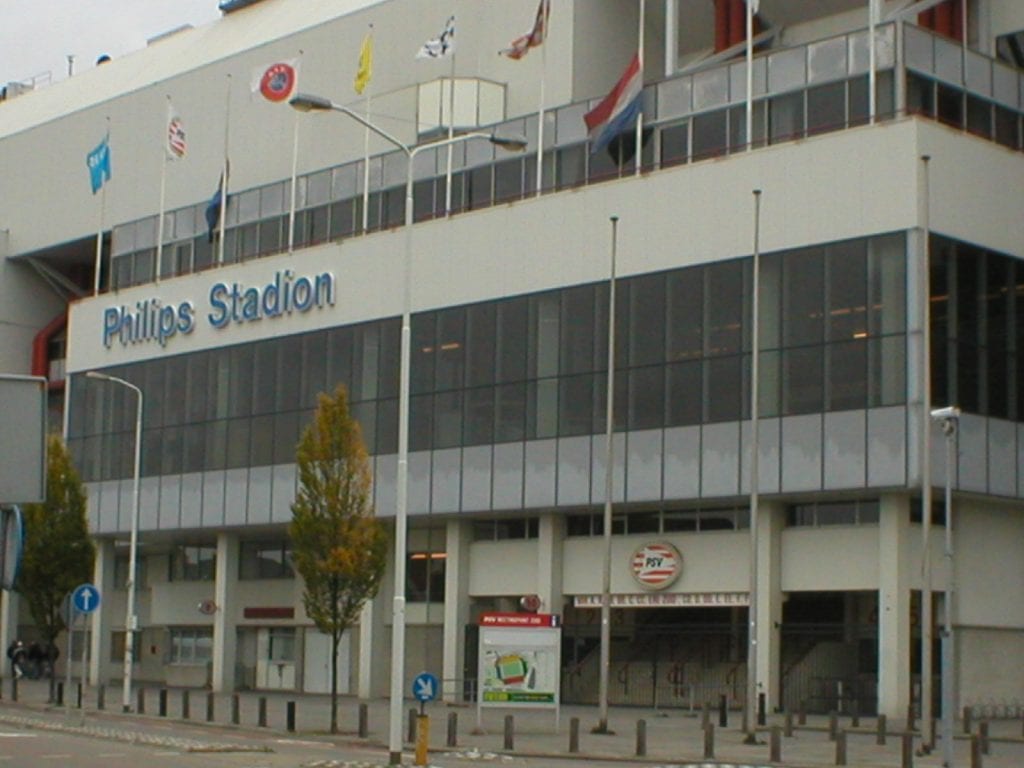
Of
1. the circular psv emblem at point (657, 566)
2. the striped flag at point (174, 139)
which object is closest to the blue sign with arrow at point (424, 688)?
the circular psv emblem at point (657, 566)

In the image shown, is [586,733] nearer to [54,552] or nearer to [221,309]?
[54,552]

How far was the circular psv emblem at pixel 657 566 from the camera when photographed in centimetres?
5516

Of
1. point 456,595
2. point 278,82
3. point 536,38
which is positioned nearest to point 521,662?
point 456,595

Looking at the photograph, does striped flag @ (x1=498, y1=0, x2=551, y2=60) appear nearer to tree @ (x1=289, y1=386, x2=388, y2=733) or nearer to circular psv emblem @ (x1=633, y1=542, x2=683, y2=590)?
circular psv emblem @ (x1=633, y1=542, x2=683, y2=590)

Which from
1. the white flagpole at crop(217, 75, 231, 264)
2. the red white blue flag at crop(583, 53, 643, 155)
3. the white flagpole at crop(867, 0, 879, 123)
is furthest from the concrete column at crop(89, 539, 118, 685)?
the white flagpole at crop(867, 0, 879, 123)

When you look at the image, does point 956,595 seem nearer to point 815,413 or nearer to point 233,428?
point 815,413

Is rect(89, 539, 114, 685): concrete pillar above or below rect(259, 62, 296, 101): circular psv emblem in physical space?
below

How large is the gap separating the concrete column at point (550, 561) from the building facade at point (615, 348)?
0.48ft

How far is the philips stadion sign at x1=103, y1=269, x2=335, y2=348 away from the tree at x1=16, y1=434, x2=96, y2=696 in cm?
1057

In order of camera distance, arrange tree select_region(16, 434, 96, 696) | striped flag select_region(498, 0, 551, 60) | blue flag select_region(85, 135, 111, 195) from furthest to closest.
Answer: blue flag select_region(85, 135, 111, 195), tree select_region(16, 434, 96, 696), striped flag select_region(498, 0, 551, 60)

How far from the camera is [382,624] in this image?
63.2m

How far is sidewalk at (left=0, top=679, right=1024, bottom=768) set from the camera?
37.8 meters

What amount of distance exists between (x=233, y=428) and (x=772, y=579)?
23.5 metres

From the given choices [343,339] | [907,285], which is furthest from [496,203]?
[907,285]
